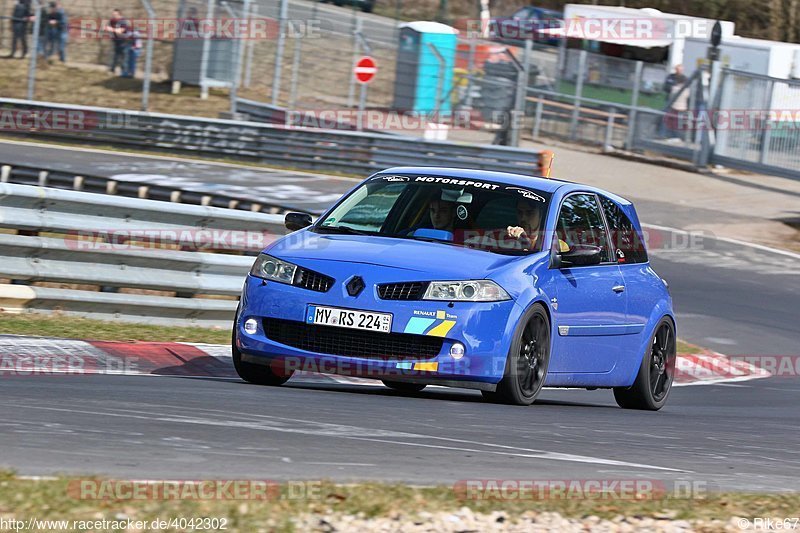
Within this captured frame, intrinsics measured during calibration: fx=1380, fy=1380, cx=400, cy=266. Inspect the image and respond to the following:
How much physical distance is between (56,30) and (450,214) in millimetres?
22953

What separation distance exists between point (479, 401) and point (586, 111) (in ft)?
84.0

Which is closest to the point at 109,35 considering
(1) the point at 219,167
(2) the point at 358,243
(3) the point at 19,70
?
(3) the point at 19,70

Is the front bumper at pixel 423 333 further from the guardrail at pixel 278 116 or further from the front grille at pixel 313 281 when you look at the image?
the guardrail at pixel 278 116

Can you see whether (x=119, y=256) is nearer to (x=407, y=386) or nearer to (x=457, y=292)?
(x=407, y=386)

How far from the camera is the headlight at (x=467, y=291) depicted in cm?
795

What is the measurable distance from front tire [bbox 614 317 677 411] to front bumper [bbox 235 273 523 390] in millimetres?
2337

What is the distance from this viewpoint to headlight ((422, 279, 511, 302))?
7949 mm

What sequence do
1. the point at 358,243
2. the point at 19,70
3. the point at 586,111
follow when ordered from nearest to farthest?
the point at 358,243 → the point at 19,70 → the point at 586,111

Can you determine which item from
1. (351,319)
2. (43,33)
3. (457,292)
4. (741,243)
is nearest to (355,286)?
(351,319)

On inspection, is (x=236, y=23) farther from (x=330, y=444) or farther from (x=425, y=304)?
(x=330, y=444)

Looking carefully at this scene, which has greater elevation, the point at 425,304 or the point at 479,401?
the point at 425,304

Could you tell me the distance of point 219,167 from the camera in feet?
87.9

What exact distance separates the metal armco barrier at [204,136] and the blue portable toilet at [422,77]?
104 inches

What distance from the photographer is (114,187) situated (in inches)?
719
